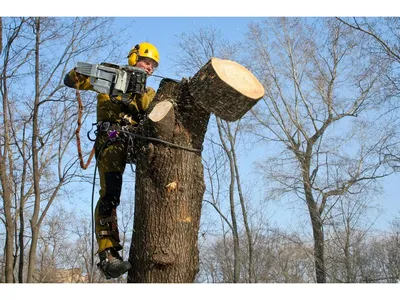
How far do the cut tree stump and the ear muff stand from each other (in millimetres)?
743

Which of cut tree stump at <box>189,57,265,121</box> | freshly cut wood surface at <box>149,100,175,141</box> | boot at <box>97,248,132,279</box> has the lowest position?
boot at <box>97,248,132,279</box>

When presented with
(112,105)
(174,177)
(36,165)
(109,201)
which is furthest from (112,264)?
(36,165)

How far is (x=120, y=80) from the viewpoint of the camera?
315 cm

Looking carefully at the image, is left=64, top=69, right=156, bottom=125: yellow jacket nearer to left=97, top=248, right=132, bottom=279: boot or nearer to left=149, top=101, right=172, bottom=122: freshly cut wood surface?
left=149, top=101, right=172, bottom=122: freshly cut wood surface

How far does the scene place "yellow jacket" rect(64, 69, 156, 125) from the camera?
10.6 feet

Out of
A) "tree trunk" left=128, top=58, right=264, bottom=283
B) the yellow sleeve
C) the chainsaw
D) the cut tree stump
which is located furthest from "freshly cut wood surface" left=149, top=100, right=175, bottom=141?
the yellow sleeve

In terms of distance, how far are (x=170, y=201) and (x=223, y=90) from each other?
2.49ft

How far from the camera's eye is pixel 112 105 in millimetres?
3293

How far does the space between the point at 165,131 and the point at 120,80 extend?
581 mm

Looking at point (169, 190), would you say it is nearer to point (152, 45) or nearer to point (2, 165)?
point (152, 45)

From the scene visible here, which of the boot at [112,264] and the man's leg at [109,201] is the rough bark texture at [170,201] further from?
the man's leg at [109,201]

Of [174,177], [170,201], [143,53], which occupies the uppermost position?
[143,53]

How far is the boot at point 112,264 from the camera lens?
2.74 meters

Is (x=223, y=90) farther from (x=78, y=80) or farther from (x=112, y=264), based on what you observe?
(x=112, y=264)
